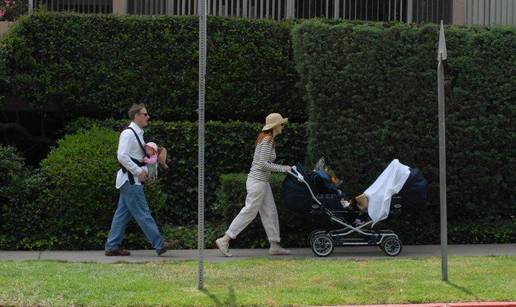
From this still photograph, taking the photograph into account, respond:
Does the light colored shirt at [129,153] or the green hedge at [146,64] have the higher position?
the green hedge at [146,64]

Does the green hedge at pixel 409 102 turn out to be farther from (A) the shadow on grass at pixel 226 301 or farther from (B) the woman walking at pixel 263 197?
(A) the shadow on grass at pixel 226 301

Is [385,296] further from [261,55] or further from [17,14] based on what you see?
Result: [17,14]

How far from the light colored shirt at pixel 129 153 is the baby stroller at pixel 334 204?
6.64 ft

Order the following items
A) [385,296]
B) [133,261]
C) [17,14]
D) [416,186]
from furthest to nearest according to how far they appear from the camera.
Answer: [17,14] → [416,186] → [133,261] → [385,296]

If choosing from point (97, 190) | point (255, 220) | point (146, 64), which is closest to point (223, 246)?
point (255, 220)

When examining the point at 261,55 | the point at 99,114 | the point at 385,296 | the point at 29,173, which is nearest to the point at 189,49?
the point at 261,55

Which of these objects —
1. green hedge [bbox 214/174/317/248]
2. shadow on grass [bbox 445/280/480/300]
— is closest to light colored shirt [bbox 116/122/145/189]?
green hedge [bbox 214/174/317/248]

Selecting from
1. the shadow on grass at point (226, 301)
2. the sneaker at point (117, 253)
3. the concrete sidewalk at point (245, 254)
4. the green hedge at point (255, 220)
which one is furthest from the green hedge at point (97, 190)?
the shadow on grass at point (226, 301)

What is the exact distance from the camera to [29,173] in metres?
10.8

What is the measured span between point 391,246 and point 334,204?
975 millimetres

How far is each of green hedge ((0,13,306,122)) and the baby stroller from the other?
9.55ft

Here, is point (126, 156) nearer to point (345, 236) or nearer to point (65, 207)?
point (65, 207)

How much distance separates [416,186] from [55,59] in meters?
6.50

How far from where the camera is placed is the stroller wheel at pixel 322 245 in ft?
31.9
